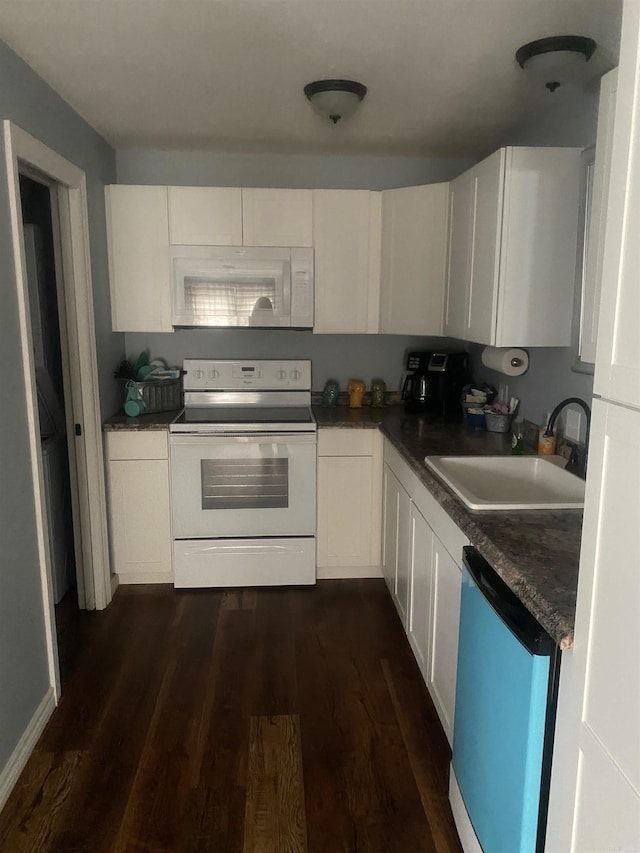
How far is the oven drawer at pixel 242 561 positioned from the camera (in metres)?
3.34

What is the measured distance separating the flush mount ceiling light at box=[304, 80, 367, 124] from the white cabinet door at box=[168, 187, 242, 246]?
0.95 m

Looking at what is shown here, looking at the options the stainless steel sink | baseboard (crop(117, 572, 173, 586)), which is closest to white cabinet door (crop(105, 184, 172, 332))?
baseboard (crop(117, 572, 173, 586))

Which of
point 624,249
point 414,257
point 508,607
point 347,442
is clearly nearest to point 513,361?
point 414,257

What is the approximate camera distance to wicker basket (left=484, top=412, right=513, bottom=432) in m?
3.04

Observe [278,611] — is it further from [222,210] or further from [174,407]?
[222,210]

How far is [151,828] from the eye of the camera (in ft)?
6.03

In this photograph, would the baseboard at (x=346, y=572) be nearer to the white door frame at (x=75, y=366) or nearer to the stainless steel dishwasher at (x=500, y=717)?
the white door frame at (x=75, y=366)

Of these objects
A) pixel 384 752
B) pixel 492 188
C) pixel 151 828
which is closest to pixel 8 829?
pixel 151 828

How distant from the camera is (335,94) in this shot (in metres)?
2.42

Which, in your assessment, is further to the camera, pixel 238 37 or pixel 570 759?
pixel 238 37

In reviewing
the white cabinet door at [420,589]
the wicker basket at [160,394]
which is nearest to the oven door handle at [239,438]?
the wicker basket at [160,394]

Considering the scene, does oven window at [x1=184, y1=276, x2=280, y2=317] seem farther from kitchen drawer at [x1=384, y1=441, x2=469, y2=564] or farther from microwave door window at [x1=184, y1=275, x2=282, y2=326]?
kitchen drawer at [x1=384, y1=441, x2=469, y2=564]

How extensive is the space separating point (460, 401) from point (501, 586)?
7.05ft

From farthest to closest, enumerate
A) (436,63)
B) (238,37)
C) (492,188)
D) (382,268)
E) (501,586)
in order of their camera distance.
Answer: (382,268) → (492,188) → (436,63) → (238,37) → (501,586)
